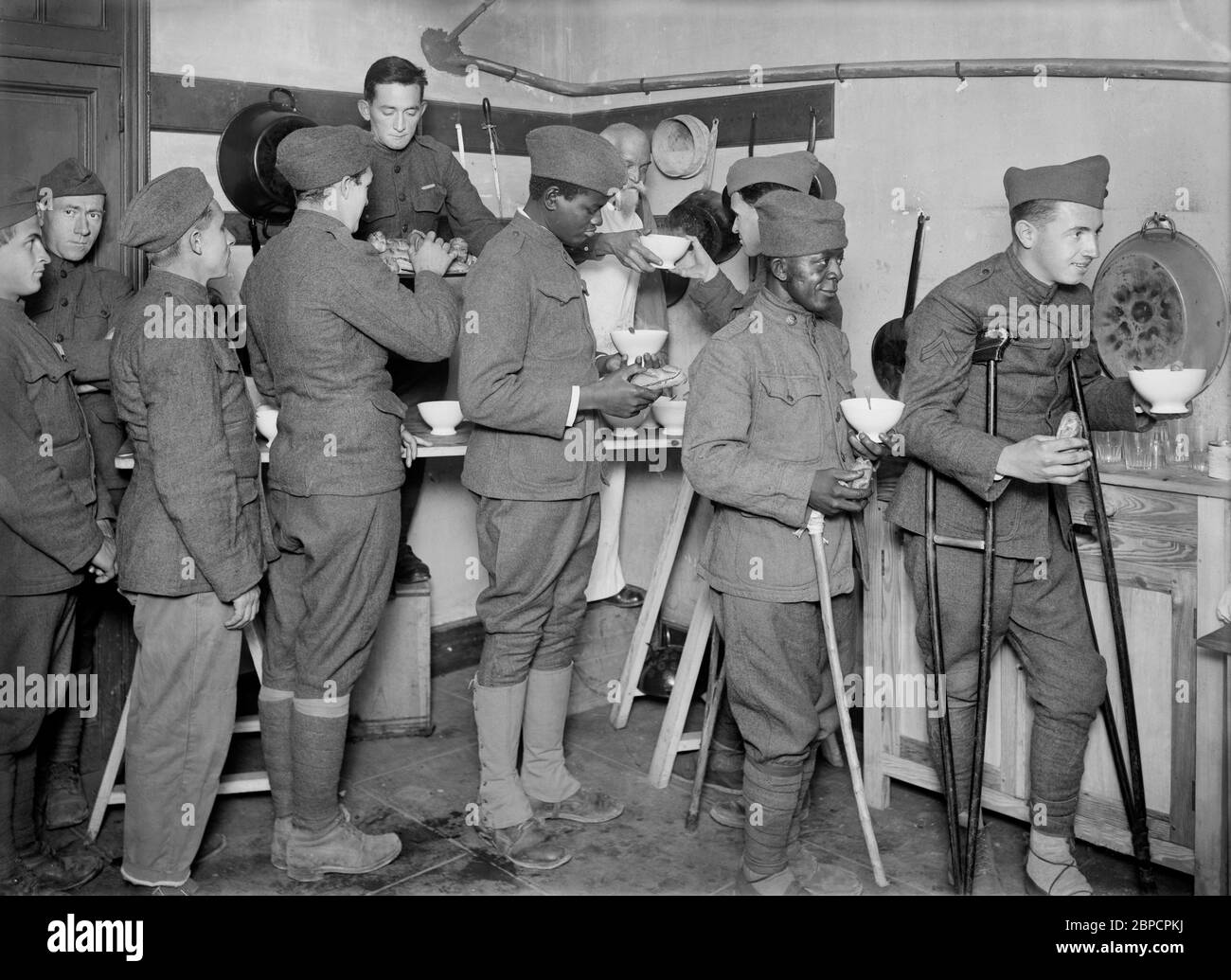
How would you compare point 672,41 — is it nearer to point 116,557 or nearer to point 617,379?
point 617,379

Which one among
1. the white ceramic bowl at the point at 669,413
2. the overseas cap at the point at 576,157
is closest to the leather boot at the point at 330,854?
the white ceramic bowl at the point at 669,413

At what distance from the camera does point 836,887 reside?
→ 2885 millimetres

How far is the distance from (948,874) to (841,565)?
2.79 feet

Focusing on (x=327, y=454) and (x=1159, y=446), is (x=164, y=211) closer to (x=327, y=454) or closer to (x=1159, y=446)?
(x=327, y=454)

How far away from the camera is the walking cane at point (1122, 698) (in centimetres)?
276

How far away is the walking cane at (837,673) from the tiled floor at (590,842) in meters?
0.10

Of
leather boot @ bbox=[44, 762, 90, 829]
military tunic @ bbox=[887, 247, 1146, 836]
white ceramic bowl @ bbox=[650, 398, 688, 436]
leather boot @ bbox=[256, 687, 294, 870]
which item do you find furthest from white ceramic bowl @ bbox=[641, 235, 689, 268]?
leather boot @ bbox=[44, 762, 90, 829]

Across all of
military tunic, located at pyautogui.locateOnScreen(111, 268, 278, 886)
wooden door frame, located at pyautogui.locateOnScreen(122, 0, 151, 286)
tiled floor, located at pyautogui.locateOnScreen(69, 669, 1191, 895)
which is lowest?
tiled floor, located at pyautogui.locateOnScreen(69, 669, 1191, 895)

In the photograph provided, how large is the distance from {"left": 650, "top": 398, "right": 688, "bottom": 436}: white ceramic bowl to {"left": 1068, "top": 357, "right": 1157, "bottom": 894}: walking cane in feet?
3.66

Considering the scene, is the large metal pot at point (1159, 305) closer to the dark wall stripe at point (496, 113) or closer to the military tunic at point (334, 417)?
the dark wall stripe at point (496, 113)

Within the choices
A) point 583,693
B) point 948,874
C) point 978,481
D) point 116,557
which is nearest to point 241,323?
point 116,557

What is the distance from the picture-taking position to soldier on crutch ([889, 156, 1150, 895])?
106 inches

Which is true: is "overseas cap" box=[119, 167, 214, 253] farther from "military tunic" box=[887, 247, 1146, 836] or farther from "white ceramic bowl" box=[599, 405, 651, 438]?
"military tunic" box=[887, 247, 1146, 836]

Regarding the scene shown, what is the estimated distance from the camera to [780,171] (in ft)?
11.4
